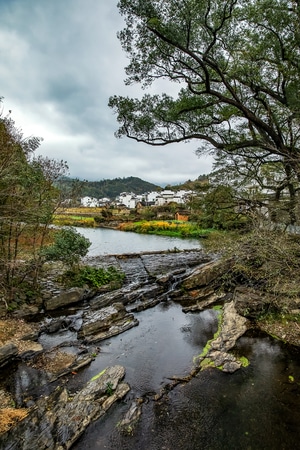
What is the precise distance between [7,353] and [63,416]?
2.55 m

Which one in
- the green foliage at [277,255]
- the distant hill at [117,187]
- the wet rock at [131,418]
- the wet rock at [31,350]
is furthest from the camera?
the distant hill at [117,187]

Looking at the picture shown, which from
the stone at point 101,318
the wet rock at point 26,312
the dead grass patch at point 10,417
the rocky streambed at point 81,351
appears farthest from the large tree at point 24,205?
the dead grass patch at point 10,417

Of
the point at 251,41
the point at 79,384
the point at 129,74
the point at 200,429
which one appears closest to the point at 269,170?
the point at 251,41

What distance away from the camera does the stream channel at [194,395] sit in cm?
399

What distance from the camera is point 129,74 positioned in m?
8.56

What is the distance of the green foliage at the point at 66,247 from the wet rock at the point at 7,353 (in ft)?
14.4

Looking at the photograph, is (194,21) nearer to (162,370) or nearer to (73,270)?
(162,370)

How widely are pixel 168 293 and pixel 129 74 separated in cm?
877

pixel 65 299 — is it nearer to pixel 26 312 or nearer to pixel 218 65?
pixel 26 312

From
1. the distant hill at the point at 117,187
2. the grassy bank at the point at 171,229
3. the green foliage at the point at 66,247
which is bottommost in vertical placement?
the grassy bank at the point at 171,229

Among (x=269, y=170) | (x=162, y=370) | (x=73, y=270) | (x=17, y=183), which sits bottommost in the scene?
(x=162, y=370)

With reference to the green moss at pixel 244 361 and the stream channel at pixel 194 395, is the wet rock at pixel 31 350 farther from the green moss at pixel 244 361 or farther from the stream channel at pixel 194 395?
the green moss at pixel 244 361

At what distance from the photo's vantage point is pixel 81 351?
6.60m

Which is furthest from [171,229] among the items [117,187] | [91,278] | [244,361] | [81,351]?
[117,187]
